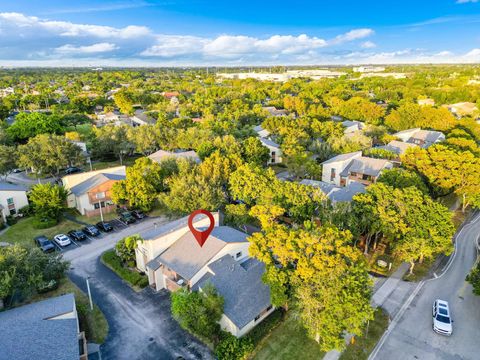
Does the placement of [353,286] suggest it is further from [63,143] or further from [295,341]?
[63,143]

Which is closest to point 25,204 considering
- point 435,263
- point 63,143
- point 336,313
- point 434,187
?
point 63,143

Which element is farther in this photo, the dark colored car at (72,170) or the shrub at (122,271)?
the dark colored car at (72,170)

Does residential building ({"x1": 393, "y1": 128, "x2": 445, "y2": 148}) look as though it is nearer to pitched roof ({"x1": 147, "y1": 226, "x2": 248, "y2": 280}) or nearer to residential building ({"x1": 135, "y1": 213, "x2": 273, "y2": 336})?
residential building ({"x1": 135, "y1": 213, "x2": 273, "y2": 336})

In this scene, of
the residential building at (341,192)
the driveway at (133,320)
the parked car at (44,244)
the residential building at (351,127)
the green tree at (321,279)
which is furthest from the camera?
the residential building at (351,127)

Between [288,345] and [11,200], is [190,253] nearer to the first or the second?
[288,345]

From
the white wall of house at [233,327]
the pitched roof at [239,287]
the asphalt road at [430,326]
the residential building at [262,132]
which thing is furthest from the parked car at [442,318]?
the residential building at [262,132]

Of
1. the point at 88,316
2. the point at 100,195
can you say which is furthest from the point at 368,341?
the point at 100,195

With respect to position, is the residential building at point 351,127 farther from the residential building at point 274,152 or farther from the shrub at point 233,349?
the shrub at point 233,349
